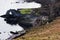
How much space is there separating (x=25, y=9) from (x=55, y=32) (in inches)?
67.2

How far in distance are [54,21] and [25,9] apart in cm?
114

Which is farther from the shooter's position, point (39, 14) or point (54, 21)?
point (39, 14)

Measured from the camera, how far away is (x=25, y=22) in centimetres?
461

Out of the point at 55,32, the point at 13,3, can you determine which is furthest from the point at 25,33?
the point at 13,3

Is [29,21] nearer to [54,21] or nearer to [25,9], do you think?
[54,21]

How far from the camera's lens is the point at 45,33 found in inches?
151

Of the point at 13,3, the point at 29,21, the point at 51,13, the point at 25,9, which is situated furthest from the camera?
the point at 13,3

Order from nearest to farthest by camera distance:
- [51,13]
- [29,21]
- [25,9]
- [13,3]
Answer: [29,21]
[51,13]
[25,9]
[13,3]

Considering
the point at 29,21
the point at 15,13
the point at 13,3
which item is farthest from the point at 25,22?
the point at 13,3

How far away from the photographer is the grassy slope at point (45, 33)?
3.68 m

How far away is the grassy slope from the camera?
368cm

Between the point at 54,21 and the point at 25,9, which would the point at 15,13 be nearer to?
the point at 25,9

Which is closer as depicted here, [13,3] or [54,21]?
[54,21]

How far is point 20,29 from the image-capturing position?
4.36 m
